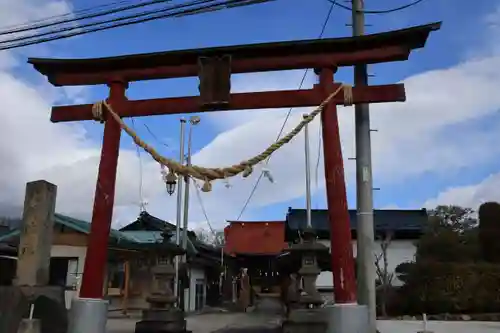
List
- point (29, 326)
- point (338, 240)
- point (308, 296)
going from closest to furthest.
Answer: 1. point (338, 240)
2. point (29, 326)
3. point (308, 296)

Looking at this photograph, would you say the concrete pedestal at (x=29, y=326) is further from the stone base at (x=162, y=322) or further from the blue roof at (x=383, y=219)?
the blue roof at (x=383, y=219)

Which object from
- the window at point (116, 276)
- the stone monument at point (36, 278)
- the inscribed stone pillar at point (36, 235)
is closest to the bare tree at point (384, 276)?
the window at point (116, 276)

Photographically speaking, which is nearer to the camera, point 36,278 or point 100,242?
point 100,242

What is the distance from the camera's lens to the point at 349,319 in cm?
808

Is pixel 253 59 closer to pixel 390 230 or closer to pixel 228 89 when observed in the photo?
pixel 228 89

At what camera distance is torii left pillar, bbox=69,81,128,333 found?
8.88 metres

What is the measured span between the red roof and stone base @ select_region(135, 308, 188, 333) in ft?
84.1

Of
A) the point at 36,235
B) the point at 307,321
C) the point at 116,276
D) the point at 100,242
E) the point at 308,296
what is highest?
the point at 36,235

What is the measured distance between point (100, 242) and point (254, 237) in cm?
3312

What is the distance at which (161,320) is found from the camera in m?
13.2

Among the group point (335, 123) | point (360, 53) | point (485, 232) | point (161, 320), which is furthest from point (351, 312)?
point (485, 232)

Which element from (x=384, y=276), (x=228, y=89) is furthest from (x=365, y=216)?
(x=384, y=276)

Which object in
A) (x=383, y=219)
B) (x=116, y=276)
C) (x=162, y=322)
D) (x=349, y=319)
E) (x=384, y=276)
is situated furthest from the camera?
(x=383, y=219)

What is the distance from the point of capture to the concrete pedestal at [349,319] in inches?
316
